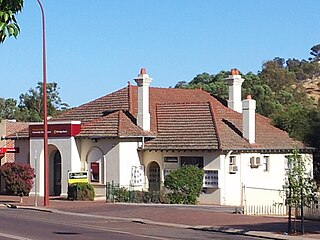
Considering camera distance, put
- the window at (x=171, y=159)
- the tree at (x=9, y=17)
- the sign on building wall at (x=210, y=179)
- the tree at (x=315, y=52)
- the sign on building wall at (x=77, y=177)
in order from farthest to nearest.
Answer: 1. the tree at (x=315, y=52)
2. the window at (x=171, y=159)
3. the sign on building wall at (x=77, y=177)
4. the sign on building wall at (x=210, y=179)
5. the tree at (x=9, y=17)

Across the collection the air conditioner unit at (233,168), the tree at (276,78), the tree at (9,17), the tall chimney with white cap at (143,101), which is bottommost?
the air conditioner unit at (233,168)

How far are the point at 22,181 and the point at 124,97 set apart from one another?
10.4 meters

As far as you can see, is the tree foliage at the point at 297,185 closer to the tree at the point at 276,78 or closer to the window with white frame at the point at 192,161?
the window with white frame at the point at 192,161

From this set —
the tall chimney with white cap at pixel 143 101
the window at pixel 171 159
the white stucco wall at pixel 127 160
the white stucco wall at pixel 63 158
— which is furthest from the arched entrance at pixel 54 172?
the window at pixel 171 159

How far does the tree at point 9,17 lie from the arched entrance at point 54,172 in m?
38.1

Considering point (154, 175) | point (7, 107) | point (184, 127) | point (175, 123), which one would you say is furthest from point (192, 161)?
point (7, 107)

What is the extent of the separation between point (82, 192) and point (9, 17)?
3365 cm

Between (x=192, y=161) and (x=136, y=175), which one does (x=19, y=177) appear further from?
(x=192, y=161)

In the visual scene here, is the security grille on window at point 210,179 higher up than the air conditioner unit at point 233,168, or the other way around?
the air conditioner unit at point 233,168

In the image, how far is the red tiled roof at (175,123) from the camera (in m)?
42.7

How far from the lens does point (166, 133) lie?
44438mm

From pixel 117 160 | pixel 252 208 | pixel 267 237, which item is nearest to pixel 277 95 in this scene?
pixel 117 160

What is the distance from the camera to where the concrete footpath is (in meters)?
24.4

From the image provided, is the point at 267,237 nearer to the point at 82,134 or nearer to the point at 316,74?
the point at 82,134
